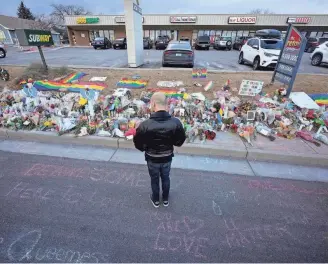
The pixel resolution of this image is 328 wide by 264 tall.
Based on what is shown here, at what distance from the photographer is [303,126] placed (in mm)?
4516

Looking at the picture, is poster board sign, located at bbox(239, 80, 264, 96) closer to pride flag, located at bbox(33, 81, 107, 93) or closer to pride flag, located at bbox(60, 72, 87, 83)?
pride flag, located at bbox(33, 81, 107, 93)

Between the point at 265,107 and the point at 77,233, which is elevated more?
the point at 265,107

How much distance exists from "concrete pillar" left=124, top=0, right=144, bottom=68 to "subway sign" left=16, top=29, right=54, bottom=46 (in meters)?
3.70

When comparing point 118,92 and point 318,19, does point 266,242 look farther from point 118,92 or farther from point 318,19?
point 318,19

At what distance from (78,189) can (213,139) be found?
2.91 meters

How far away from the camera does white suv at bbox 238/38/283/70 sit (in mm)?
8672

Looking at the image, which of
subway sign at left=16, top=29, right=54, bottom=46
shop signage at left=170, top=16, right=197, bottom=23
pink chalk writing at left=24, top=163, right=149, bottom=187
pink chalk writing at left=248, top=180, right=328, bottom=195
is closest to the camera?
pink chalk writing at left=248, top=180, right=328, bottom=195

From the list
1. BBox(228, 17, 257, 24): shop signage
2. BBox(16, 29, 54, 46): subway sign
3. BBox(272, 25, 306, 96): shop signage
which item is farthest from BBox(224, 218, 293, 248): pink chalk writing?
BBox(228, 17, 257, 24): shop signage

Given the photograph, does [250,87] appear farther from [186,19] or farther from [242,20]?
[242,20]

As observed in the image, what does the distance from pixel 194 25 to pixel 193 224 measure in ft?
113

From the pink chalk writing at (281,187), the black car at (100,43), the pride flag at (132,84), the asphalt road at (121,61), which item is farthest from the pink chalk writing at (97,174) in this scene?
the black car at (100,43)

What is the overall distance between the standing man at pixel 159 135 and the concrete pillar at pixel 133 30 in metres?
8.41

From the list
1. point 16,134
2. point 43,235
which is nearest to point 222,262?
point 43,235

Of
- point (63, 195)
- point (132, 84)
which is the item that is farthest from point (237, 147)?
point (132, 84)
